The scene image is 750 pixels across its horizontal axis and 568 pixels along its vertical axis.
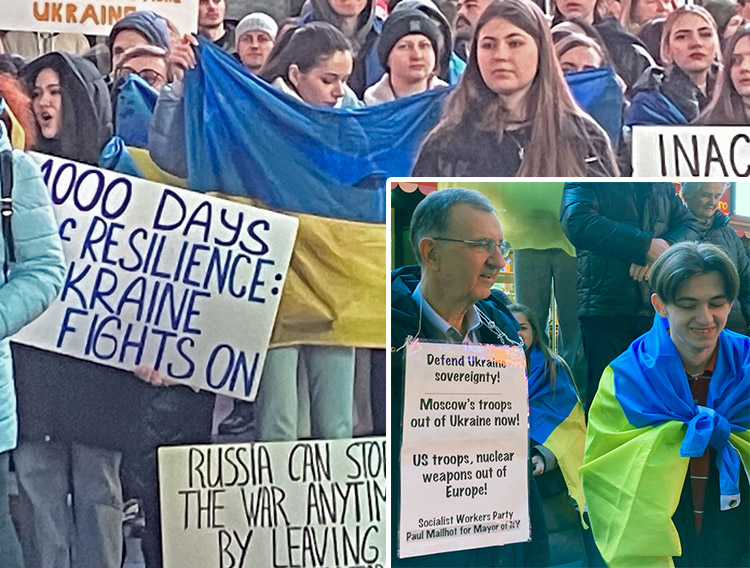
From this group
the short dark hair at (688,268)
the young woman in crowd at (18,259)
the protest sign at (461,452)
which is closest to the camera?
the young woman in crowd at (18,259)

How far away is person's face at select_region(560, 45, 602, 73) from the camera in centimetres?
288

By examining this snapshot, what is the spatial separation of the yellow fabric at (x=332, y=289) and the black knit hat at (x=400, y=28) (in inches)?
23.4

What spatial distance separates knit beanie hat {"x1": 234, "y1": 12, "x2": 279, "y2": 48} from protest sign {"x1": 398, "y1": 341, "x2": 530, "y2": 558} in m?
1.16

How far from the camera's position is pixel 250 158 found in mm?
2799

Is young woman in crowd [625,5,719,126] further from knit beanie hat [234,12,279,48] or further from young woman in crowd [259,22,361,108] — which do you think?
knit beanie hat [234,12,279,48]

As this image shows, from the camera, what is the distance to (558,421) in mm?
2842

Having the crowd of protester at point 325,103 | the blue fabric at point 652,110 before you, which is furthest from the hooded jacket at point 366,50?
the blue fabric at point 652,110

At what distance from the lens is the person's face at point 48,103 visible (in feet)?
8.98

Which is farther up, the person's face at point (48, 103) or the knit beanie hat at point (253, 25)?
the knit beanie hat at point (253, 25)

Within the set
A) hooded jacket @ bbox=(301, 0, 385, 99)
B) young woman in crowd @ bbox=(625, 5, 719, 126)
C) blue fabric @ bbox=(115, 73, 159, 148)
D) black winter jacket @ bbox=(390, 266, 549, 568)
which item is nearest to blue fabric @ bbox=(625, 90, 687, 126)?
young woman in crowd @ bbox=(625, 5, 719, 126)

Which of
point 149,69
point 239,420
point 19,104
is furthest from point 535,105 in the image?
point 19,104

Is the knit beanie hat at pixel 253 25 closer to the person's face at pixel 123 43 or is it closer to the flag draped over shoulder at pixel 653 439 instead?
the person's face at pixel 123 43

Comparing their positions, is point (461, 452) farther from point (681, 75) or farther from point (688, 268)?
point (681, 75)

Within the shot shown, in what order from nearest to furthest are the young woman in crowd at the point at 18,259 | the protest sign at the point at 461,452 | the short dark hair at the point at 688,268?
the young woman in crowd at the point at 18,259 → the protest sign at the point at 461,452 → the short dark hair at the point at 688,268
